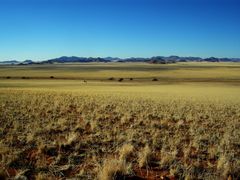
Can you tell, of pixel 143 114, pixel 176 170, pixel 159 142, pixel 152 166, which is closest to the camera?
pixel 176 170

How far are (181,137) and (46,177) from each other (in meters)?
6.59

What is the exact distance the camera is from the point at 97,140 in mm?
11570

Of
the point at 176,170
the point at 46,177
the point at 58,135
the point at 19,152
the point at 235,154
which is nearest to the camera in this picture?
the point at 46,177

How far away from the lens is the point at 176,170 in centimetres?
783

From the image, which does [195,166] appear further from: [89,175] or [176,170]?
[89,175]

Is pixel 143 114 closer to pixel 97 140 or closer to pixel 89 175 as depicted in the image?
pixel 97 140

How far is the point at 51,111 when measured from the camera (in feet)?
62.9

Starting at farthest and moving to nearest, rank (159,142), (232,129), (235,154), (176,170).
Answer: (232,129) < (159,142) < (235,154) < (176,170)

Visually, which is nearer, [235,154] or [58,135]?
[235,154]

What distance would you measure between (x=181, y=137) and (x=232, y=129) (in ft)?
10.1

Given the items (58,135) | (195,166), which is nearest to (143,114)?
(58,135)

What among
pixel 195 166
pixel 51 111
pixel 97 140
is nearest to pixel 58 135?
pixel 97 140

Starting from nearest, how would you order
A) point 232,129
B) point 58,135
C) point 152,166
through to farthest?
point 152,166
point 58,135
point 232,129

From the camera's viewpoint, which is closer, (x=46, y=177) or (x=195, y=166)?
(x=46, y=177)
